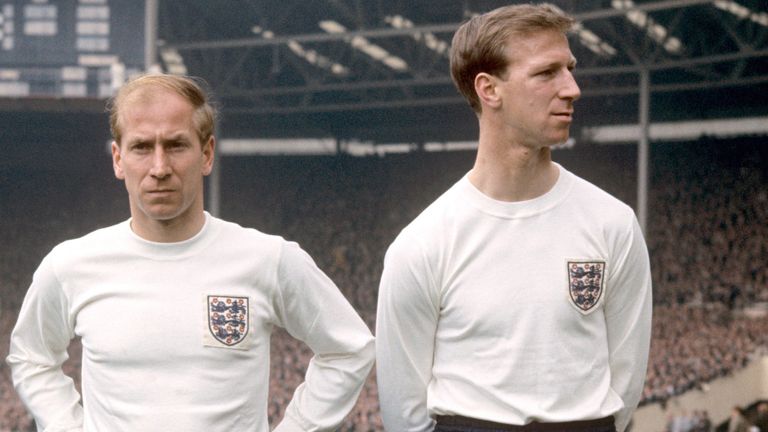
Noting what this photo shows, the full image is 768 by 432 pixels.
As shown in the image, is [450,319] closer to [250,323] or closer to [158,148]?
[250,323]

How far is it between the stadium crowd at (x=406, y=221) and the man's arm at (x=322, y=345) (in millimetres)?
11741

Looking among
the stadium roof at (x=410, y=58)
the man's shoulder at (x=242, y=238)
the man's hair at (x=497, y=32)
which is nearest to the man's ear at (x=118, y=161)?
the man's shoulder at (x=242, y=238)

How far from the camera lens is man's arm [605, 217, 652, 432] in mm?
3057

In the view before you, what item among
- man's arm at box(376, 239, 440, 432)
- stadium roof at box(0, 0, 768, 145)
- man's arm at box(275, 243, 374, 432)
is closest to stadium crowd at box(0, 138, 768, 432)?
stadium roof at box(0, 0, 768, 145)

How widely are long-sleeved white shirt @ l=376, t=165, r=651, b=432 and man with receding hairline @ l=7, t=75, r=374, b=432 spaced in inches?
10.1

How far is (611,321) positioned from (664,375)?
45.9 feet

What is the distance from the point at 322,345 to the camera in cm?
333

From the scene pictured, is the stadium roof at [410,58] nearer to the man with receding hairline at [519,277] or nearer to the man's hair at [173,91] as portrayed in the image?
the man with receding hairline at [519,277]

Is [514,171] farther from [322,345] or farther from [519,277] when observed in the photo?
[322,345]

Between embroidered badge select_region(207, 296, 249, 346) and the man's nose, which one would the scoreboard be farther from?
the man's nose

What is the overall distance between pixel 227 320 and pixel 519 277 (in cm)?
76

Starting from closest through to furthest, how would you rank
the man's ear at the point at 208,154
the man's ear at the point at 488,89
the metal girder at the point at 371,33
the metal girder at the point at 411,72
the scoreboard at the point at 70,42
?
the man's ear at the point at 488,89, the man's ear at the point at 208,154, the metal girder at the point at 371,33, the metal girder at the point at 411,72, the scoreboard at the point at 70,42

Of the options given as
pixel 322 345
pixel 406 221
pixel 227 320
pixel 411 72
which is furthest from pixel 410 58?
pixel 227 320

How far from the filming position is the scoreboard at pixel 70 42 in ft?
64.0
